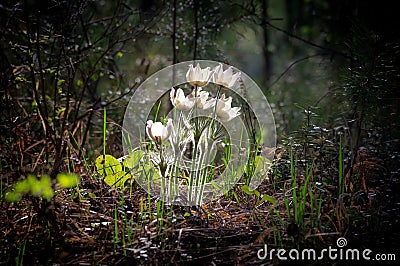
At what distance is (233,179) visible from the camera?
5.10 feet

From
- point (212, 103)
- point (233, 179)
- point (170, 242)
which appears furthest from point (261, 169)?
point (170, 242)

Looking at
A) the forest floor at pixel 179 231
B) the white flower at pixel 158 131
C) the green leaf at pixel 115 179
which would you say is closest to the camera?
the forest floor at pixel 179 231

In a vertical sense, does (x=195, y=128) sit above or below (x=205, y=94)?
below

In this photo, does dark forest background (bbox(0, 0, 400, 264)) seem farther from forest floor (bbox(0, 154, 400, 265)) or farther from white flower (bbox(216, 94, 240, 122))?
white flower (bbox(216, 94, 240, 122))

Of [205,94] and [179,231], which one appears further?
[205,94]

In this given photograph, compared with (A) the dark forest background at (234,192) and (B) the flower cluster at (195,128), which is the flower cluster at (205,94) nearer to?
(B) the flower cluster at (195,128)

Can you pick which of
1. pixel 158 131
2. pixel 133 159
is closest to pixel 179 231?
pixel 158 131

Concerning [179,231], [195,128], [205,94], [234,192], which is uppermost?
[205,94]

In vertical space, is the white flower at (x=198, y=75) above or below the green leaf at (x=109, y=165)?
above

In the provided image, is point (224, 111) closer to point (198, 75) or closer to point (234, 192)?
point (198, 75)

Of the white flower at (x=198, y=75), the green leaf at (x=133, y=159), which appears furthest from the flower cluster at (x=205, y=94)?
the green leaf at (x=133, y=159)

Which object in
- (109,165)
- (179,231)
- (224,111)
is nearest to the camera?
(179,231)

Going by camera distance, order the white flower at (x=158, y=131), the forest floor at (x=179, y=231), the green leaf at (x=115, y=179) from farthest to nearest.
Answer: the green leaf at (x=115, y=179) → the white flower at (x=158, y=131) → the forest floor at (x=179, y=231)

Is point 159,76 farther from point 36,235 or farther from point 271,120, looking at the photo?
point 36,235
